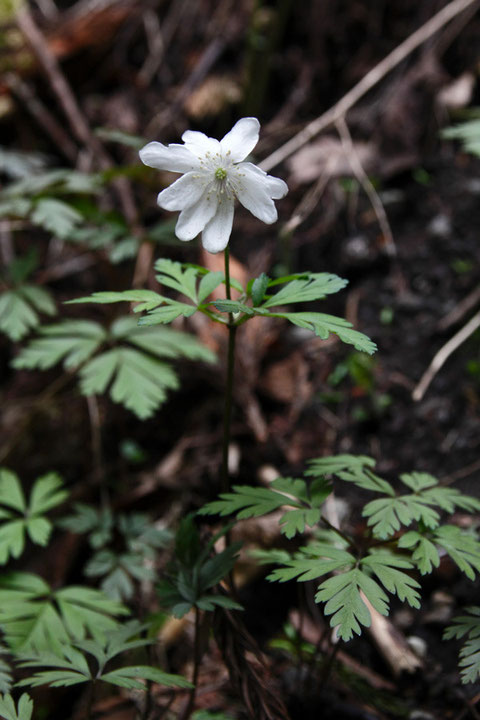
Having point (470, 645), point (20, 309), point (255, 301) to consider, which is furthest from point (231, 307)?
point (20, 309)

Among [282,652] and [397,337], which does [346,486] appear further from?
[397,337]

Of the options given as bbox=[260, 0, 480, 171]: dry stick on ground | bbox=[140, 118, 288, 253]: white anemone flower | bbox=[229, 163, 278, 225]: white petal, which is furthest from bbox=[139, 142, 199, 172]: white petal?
bbox=[260, 0, 480, 171]: dry stick on ground

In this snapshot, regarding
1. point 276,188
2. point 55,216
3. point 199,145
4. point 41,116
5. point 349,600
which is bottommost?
point 349,600

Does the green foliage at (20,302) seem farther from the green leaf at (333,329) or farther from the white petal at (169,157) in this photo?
the green leaf at (333,329)

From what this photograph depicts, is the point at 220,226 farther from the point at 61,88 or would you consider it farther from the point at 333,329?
the point at 61,88

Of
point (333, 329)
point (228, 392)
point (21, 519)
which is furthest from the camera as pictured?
point (21, 519)

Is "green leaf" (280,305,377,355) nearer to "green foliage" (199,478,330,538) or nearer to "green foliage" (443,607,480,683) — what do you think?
"green foliage" (199,478,330,538)

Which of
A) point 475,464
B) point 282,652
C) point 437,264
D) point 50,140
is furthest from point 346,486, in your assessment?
point 50,140

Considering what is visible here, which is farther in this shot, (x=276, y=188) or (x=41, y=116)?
(x=41, y=116)
